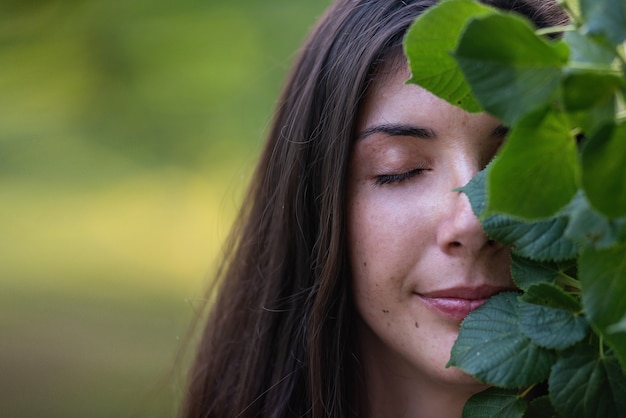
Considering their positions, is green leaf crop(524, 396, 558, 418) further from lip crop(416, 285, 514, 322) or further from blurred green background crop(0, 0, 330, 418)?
blurred green background crop(0, 0, 330, 418)

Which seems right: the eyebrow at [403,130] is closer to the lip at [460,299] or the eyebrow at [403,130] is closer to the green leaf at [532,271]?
the lip at [460,299]

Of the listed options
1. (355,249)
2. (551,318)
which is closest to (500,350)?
(551,318)

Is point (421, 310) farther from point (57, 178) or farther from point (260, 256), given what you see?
point (57, 178)

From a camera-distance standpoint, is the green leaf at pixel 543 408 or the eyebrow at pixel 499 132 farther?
the eyebrow at pixel 499 132

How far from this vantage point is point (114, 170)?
14.4ft

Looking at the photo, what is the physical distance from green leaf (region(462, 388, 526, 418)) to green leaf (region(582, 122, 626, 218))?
383 millimetres

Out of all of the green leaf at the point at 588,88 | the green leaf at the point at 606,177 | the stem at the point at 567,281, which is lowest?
the stem at the point at 567,281

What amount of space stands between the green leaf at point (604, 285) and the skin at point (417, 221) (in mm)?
420

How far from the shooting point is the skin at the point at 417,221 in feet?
3.51

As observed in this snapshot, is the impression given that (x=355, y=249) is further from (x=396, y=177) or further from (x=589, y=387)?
(x=589, y=387)

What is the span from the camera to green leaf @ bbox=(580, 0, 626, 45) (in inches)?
21.3

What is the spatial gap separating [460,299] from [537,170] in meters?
0.50

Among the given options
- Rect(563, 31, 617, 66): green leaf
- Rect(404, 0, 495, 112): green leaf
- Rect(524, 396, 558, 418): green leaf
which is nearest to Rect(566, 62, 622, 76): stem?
Rect(563, 31, 617, 66): green leaf

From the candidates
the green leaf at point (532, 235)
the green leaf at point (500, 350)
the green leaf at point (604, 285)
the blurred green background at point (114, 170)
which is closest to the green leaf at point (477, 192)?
the green leaf at point (532, 235)
